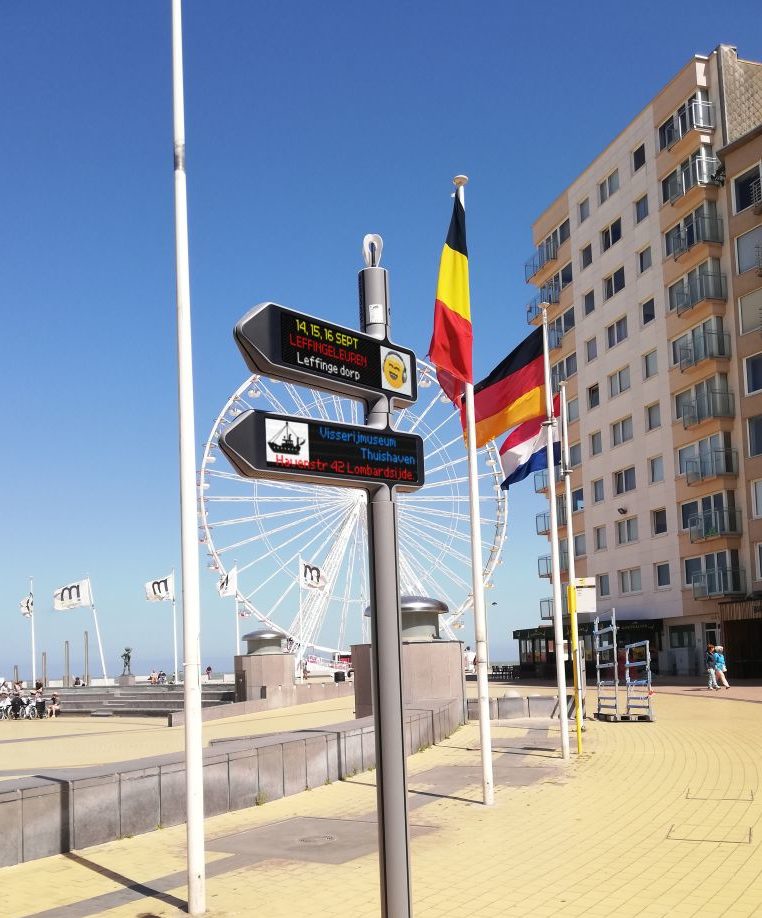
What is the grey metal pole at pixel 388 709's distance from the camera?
6352 mm

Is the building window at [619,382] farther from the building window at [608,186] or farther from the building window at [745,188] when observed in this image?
the building window at [745,188]

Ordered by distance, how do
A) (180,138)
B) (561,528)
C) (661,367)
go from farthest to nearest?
(561,528)
(661,367)
(180,138)

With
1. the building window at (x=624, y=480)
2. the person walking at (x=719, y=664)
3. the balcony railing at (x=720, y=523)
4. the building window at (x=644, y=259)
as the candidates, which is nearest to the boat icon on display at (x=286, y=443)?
the person walking at (x=719, y=664)

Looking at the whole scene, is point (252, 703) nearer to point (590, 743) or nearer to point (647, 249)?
point (590, 743)

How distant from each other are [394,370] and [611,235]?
52.7 m

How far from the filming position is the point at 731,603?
44.2 metres

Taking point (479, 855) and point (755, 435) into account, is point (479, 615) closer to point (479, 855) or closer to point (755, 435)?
point (479, 855)

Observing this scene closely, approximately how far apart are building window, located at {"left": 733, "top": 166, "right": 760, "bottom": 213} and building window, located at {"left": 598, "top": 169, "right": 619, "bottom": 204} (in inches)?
428

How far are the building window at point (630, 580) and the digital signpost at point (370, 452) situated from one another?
48.1 metres

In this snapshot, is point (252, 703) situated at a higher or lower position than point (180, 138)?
lower

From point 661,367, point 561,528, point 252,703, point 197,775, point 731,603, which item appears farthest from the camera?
point 561,528

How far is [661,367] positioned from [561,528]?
13706mm

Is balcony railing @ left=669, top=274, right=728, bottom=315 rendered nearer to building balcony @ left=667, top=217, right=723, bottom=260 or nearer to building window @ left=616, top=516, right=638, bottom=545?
building balcony @ left=667, top=217, right=723, bottom=260

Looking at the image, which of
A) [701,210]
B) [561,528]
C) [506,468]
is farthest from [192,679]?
[561,528]
